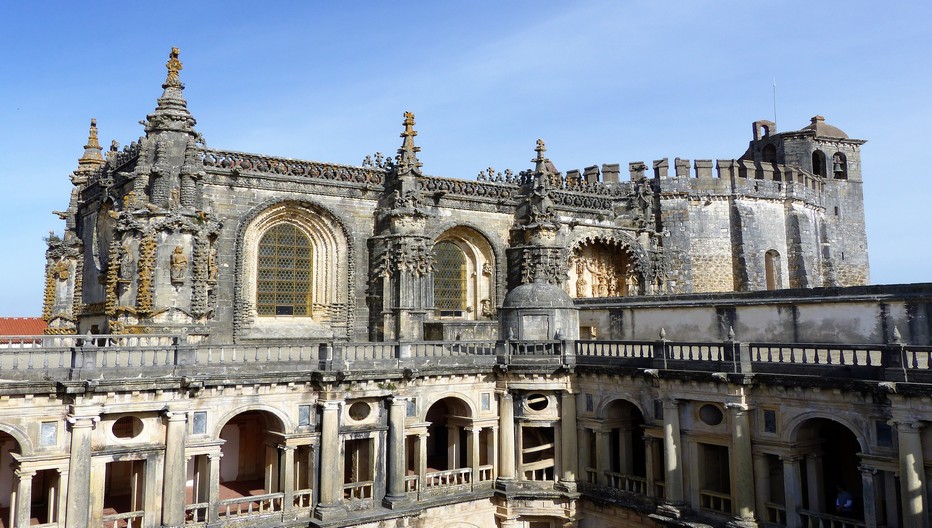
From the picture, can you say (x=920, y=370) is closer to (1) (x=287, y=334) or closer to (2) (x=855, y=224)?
(1) (x=287, y=334)

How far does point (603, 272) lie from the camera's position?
113 feet

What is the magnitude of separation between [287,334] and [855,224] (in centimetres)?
3338

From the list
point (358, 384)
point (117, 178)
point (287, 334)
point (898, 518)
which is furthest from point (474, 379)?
point (117, 178)

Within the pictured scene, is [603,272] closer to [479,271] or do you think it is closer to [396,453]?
[479,271]

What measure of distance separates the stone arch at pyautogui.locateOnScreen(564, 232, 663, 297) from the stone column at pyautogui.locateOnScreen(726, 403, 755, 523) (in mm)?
13707

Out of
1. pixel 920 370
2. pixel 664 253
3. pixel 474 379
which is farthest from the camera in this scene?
pixel 664 253

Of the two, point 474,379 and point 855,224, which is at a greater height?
point 855,224

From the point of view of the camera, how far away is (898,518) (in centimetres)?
1770

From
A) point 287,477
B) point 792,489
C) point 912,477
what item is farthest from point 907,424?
point 287,477

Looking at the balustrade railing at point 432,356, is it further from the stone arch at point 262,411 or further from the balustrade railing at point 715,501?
the balustrade railing at point 715,501

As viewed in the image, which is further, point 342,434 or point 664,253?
point 664,253

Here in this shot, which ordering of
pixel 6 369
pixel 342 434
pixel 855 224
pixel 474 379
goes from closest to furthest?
pixel 6 369 → pixel 342 434 → pixel 474 379 → pixel 855 224

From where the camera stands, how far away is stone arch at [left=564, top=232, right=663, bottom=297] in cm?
3359

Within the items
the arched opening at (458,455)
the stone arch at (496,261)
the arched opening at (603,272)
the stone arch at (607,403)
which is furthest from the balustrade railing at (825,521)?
the arched opening at (603,272)
